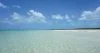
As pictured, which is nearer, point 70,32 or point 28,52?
point 28,52

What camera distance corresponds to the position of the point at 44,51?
4395mm

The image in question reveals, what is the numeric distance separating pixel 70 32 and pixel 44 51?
12.7 feet

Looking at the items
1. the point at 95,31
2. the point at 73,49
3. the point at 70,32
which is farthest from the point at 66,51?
the point at 70,32

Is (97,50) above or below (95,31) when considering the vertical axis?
below

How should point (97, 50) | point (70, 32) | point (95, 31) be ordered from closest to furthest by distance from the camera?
point (97, 50), point (95, 31), point (70, 32)

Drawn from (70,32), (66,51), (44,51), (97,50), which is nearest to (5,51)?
(44,51)

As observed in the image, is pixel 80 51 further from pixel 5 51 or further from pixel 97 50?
pixel 5 51

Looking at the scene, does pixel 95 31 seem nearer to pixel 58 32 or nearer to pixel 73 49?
pixel 58 32

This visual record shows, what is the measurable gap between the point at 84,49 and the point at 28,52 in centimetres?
122

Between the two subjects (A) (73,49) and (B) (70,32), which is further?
(B) (70,32)

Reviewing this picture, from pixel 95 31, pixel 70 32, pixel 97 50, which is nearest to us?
pixel 97 50

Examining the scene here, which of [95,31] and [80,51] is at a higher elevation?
[95,31]

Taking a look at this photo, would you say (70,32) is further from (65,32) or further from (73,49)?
(73,49)

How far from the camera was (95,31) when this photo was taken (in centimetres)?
697
